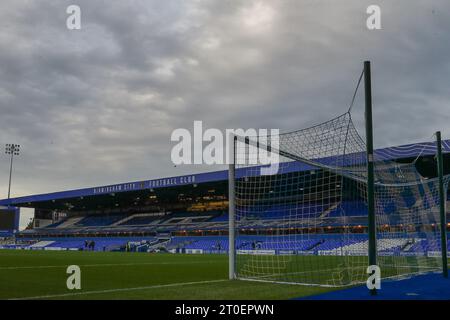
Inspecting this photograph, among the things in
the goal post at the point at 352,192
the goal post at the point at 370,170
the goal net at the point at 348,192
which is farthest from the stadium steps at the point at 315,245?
the goal post at the point at 370,170

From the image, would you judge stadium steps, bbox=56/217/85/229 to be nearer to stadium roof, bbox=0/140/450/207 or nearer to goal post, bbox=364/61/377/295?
stadium roof, bbox=0/140/450/207

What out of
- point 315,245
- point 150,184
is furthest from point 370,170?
point 150,184

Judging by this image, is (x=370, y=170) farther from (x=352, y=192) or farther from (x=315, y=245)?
(x=315, y=245)

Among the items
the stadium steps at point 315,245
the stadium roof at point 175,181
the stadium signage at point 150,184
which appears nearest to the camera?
the stadium roof at point 175,181

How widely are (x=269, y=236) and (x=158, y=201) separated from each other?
31268 mm

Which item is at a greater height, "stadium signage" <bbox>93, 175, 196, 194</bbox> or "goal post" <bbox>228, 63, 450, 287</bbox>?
"stadium signage" <bbox>93, 175, 196, 194</bbox>

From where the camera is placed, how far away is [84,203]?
75312 millimetres

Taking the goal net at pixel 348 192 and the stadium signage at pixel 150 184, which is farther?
the stadium signage at pixel 150 184

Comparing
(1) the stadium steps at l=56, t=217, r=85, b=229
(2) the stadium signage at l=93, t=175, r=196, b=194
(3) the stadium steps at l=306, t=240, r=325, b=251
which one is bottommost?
(3) the stadium steps at l=306, t=240, r=325, b=251

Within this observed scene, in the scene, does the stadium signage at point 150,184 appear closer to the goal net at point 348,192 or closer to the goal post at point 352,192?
the goal post at point 352,192

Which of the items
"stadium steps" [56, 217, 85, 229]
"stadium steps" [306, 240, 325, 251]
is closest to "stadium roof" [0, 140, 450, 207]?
"stadium steps" [56, 217, 85, 229]

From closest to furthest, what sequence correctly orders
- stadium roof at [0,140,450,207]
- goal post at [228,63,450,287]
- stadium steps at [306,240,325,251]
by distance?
goal post at [228,63,450,287], stadium roof at [0,140,450,207], stadium steps at [306,240,325,251]

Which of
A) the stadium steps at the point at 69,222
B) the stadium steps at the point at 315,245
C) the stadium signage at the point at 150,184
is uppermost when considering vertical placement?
the stadium signage at the point at 150,184

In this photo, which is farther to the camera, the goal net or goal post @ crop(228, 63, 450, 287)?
the goal net
